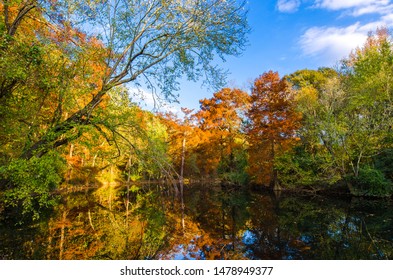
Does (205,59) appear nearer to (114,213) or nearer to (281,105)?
(114,213)

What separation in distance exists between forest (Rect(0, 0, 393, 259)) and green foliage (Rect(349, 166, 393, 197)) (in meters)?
0.08

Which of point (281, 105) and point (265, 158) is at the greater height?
point (281, 105)

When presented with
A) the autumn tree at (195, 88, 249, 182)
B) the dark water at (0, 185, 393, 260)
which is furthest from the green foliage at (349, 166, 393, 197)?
the autumn tree at (195, 88, 249, 182)

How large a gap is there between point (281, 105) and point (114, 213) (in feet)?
55.3

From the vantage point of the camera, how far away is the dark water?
7.80m

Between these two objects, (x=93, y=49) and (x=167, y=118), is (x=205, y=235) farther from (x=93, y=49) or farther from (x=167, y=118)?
(x=167, y=118)

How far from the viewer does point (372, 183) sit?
62.0ft

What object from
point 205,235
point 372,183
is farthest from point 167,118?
point 205,235

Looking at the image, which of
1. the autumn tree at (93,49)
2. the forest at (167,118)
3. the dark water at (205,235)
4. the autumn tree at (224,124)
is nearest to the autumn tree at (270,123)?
the forest at (167,118)

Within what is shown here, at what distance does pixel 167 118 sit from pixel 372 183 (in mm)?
22336

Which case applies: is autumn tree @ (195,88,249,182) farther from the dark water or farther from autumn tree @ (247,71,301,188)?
the dark water

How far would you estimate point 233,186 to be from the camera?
32.5 m

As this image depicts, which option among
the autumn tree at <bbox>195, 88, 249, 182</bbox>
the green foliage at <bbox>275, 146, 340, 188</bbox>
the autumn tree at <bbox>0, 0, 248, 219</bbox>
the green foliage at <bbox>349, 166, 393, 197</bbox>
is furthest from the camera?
the autumn tree at <bbox>195, 88, 249, 182</bbox>

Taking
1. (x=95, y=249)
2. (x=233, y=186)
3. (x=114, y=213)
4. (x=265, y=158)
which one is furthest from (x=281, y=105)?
(x=95, y=249)
